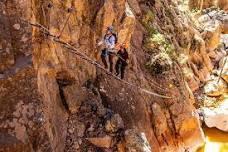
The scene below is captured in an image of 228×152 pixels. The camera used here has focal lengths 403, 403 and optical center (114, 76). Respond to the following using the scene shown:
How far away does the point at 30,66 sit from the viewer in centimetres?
661

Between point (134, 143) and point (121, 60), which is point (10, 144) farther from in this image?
point (121, 60)

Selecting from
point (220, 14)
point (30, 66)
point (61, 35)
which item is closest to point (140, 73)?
point (61, 35)

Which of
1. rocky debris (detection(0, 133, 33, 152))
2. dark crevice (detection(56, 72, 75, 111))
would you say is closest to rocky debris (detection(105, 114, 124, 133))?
dark crevice (detection(56, 72, 75, 111))

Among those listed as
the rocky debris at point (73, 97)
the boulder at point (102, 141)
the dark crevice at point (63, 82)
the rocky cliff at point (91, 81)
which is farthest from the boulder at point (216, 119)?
the dark crevice at point (63, 82)

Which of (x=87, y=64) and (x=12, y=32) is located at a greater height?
(x=12, y=32)

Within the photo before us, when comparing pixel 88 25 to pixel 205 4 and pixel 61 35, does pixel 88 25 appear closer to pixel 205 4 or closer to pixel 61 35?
pixel 61 35

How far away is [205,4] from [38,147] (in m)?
24.9

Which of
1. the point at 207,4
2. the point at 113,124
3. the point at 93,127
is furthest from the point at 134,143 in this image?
the point at 207,4

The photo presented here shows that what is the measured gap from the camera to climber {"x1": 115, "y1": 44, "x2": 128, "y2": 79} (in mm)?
12409

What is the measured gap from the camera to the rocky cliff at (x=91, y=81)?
21.2 ft

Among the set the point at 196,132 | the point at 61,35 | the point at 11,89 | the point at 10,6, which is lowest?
the point at 196,132

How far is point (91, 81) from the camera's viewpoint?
11.2 meters

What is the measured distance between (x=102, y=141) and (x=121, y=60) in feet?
11.0

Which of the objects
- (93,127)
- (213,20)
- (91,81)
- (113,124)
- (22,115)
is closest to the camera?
(22,115)
